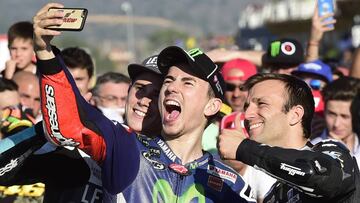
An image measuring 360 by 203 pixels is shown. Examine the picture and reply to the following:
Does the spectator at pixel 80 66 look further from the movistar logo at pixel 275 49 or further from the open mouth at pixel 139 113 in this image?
the open mouth at pixel 139 113

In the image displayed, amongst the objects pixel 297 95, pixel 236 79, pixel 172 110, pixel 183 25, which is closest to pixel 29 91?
pixel 236 79

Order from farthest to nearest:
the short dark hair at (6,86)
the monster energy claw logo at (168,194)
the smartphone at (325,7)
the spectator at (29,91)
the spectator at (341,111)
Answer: the smartphone at (325,7) < the spectator at (29,91) < the spectator at (341,111) < the short dark hair at (6,86) < the monster energy claw logo at (168,194)

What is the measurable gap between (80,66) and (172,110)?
306cm

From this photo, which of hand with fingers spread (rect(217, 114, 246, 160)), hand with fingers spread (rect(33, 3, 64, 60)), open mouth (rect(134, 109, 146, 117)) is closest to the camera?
hand with fingers spread (rect(33, 3, 64, 60))

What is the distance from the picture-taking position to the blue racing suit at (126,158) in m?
4.45

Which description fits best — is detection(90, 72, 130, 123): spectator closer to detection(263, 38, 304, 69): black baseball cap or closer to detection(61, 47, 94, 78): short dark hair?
detection(61, 47, 94, 78): short dark hair

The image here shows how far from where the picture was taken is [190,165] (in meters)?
5.08

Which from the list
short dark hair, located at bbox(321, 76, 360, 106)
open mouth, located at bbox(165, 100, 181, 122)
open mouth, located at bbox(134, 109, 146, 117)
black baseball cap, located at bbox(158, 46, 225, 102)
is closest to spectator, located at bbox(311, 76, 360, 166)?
short dark hair, located at bbox(321, 76, 360, 106)

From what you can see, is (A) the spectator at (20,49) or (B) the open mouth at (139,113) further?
(A) the spectator at (20,49)

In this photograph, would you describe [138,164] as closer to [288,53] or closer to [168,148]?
[168,148]

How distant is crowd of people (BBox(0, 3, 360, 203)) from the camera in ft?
14.8

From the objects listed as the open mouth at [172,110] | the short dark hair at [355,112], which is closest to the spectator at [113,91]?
the short dark hair at [355,112]

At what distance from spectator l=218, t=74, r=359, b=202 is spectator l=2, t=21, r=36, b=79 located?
3831mm

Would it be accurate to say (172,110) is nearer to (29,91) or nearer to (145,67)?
(145,67)
